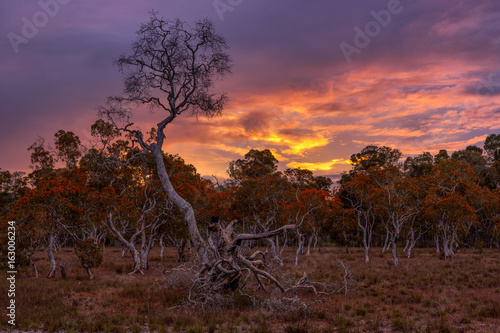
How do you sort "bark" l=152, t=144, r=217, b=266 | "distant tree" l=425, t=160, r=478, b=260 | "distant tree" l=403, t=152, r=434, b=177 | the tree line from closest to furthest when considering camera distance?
A: "bark" l=152, t=144, r=217, b=266 → the tree line → "distant tree" l=425, t=160, r=478, b=260 → "distant tree" l=403, t=152, r=434, b=177

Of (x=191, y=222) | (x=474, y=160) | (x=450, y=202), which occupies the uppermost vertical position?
(x=474, y=160)

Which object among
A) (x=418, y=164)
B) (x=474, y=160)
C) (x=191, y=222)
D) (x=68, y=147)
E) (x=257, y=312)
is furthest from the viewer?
(x=418, y=164)

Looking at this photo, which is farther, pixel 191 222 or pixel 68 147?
pixel 68 147

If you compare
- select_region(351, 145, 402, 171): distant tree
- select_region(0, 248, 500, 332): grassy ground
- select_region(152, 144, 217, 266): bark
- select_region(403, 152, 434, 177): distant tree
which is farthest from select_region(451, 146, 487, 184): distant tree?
select_region(152, 144, 217, 266): bark

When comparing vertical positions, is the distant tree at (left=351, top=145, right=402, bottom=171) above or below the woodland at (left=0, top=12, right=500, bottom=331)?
above

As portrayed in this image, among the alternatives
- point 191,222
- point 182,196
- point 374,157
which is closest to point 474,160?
point 374,157

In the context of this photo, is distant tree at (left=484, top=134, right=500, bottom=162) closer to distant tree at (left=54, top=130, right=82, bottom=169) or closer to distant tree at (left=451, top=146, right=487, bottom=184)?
distant tree at (left=451, top=146, right=487, bottom=184)

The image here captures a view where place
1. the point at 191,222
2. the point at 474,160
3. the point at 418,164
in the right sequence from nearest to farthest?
the point at 191,222 < the point at 474,160 < the point at 418,164

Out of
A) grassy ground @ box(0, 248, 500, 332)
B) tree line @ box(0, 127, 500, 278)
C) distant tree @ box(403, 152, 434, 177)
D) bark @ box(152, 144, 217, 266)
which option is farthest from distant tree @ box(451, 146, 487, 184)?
bark @ box(152, 144, 217, 266)

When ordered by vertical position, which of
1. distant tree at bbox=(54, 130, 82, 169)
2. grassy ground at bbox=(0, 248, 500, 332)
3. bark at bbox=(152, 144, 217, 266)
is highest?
distant tree at bbox=(54, 130, 82, 169)

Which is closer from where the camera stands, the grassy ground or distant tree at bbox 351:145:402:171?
the grassy ground

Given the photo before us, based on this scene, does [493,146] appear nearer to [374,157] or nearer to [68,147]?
[374,157]

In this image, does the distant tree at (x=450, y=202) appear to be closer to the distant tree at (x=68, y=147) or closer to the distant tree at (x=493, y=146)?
the distant tree at (x=493, y=146)

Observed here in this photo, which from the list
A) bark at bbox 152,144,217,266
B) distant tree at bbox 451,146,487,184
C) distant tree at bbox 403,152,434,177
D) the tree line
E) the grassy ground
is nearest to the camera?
the grassy ground
